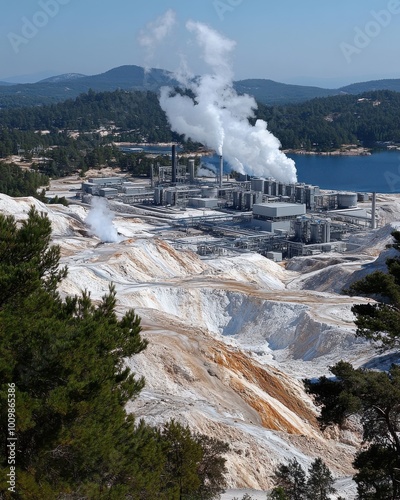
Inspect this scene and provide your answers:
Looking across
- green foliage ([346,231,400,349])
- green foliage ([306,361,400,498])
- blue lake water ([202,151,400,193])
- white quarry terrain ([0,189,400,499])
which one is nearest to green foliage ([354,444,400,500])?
green foliage ([306,361,400,498])

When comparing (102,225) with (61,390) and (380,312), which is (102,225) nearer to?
(380,312)

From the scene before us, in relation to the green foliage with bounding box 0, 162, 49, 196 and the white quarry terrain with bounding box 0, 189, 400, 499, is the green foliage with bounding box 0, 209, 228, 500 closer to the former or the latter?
the white quarry terrain with bounding box 0, 189, 400, 499

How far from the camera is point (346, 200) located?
5553cm

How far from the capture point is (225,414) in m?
16.2

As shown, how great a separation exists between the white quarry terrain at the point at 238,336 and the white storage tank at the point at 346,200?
30.8 feet

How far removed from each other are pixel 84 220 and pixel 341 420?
38.7 meters

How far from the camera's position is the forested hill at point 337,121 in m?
114

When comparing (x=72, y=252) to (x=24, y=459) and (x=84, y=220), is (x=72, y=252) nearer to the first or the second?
(x=84, y=220)

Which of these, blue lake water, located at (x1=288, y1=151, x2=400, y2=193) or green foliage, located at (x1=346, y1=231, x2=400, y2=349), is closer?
green foliage, located at (x1=346, y1=231, x2=400, y2=349)

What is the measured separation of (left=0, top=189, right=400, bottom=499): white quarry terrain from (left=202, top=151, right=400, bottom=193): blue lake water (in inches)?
1306

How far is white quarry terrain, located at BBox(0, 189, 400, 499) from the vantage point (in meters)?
15.1

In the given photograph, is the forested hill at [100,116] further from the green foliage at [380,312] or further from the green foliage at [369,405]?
the green foliage at [369,405]

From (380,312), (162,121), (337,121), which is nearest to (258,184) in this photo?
(380,312)

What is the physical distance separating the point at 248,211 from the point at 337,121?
84.4 meters
